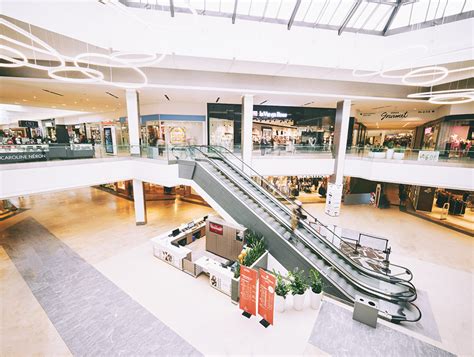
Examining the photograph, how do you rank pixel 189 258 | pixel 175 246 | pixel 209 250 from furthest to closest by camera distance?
pixel 209 250, pixel 175 246, pixel 189 258

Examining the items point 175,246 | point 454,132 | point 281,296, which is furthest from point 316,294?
point 454,132

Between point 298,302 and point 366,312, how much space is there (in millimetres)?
1537

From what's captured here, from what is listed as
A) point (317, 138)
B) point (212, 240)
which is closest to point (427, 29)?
point (317, 138)

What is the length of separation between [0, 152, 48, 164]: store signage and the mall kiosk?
5.59m

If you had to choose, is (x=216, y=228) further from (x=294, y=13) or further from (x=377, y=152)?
(x=377, y=152)

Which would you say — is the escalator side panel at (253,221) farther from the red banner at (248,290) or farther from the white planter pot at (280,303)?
the red banner at (248,290)

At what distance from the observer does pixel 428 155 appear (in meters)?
10.7

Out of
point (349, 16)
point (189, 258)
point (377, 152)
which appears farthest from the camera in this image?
point (377, 152)

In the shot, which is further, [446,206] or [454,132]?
[446,206]

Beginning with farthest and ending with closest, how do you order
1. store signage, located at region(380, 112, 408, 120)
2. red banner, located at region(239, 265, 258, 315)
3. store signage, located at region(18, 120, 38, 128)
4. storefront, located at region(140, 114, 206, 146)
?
store signage, located at region(18, 120, 38, 128), store signage, located at region(380, 112, 408, 120), storefront, located at region(140, 114, 206, 146), red banner, located at region(239, 265, 258, 315)

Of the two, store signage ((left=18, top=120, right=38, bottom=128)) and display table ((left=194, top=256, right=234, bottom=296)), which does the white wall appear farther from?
store signage ((left=18, top=120, right=38, bottom=128))

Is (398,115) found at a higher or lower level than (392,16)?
lower

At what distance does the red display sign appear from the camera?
856cm

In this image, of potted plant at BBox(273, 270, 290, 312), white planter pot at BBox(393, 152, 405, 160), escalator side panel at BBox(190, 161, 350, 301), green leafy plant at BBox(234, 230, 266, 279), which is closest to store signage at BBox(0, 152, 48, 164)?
escalator side panel at BBox(190, 161, 350, 301)
